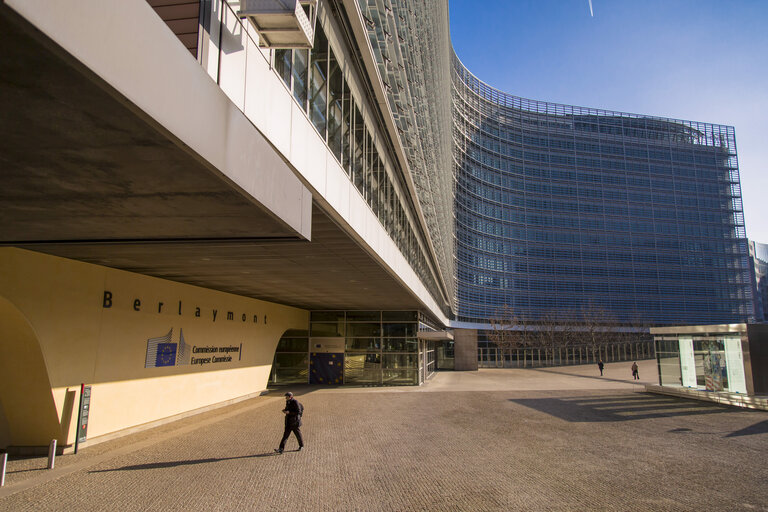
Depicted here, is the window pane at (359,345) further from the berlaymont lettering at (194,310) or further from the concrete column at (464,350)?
the concrete column at (464,350)

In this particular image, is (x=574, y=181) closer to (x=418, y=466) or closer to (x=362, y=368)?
(x=362, y=368)

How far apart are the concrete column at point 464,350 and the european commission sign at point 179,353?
3715 centimetres

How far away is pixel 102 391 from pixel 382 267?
759cm

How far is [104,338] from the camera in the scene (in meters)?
11.9

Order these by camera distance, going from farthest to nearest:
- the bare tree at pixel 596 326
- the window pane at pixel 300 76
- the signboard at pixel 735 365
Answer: the bare tree at pixel 596 326 → the signboard at pixel 735 365 → the window pane at pixel 300 76

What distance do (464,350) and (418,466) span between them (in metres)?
44.7

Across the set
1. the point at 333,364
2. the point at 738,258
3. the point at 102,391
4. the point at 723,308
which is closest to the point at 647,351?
the point at 723,308

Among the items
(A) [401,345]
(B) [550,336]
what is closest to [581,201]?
(B) [550,336]

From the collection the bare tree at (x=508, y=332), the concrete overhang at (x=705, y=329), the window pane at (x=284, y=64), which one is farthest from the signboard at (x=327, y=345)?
the bare tree at (x=508, y=332)

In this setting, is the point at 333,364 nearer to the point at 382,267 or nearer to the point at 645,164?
the point at 382,267

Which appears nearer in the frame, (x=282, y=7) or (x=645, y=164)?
(x=282, y=7)

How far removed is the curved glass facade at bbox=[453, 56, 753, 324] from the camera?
73875mm

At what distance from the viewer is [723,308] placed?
88.1 m

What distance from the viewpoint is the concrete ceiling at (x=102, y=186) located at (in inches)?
110
